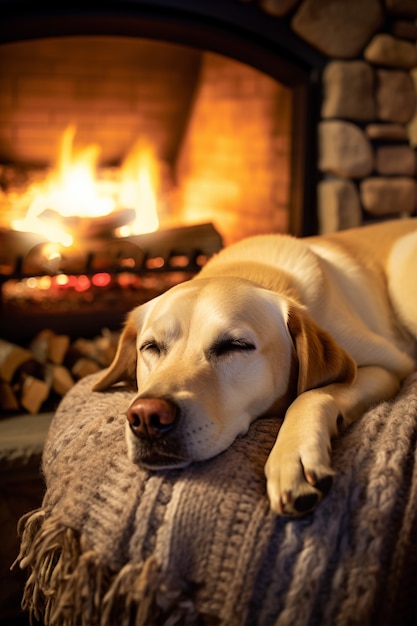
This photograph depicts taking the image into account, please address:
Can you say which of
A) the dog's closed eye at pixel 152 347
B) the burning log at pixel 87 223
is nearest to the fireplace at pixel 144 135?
the burning log at pixel 87 223

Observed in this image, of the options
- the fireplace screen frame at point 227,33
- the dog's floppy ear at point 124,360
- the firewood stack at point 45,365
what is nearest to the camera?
the dog's floppy ear at point 124,360

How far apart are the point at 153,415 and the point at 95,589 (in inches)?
12.9

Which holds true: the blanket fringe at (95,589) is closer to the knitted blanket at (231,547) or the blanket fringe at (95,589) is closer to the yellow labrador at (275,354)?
the knitted blanket at (231,547)

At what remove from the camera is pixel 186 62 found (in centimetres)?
308

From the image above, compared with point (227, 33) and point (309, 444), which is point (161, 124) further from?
point (309, 444)

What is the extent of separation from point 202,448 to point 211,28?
6.18ft

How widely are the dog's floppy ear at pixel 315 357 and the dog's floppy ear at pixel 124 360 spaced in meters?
0.43

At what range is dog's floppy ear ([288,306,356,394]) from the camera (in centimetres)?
151

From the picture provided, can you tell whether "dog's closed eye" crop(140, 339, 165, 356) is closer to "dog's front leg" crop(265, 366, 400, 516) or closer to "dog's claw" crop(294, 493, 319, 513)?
"dog's front leg" crop(265, 366, 400, 516)

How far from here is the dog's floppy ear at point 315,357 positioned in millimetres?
1510

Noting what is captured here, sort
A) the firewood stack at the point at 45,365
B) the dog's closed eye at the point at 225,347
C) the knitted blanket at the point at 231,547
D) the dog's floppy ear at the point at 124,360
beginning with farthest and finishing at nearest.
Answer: the firewood stack at the point at 45,365
the dog's floppy ear at the point at 124,360
the dog's closed eye at the point at 225,347
the knitted blanket at the point at 231,547

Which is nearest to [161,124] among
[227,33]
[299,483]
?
[227,33]

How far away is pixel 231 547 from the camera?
3.89 feet

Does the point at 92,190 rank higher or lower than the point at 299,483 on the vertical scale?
higher
